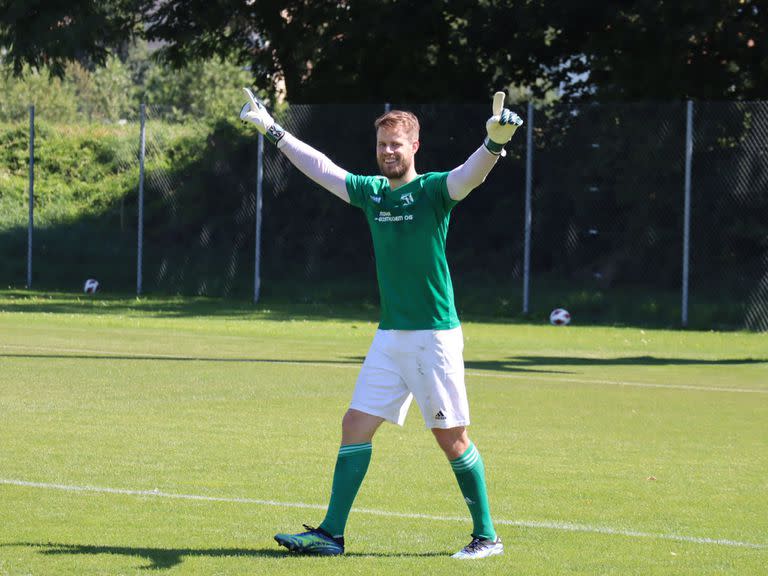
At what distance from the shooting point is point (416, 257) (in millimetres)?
7270

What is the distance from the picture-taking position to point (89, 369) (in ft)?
52.0

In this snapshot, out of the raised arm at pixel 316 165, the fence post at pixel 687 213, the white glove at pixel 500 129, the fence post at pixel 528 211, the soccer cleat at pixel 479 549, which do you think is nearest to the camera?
the white glove at pixel 500 129

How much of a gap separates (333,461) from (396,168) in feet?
10.3

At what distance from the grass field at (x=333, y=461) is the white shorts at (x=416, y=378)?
0.66 m

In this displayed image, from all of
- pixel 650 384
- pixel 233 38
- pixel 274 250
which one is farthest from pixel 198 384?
pixel 233 38

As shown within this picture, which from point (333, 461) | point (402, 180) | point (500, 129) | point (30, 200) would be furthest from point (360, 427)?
point (30, 200)

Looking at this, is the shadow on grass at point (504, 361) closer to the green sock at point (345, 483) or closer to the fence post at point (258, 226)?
the fence post at point (258, 226)

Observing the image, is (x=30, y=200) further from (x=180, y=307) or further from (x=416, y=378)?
(x=416, y=378)

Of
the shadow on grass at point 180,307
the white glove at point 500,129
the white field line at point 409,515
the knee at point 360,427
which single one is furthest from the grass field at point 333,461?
the shadow on grass at point 180,307

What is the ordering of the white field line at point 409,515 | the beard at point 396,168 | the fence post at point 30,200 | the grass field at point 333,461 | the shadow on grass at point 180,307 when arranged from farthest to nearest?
1. the fence post at point 30,200
2. the shadow on grass at point 180,307
3. the white field line at point 409,515
4. the beard at point 396,168
5. the grass field at point 333,461

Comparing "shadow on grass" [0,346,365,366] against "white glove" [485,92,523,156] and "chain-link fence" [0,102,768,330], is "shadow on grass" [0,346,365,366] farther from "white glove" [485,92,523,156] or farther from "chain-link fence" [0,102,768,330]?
"white glove" [485,92,523,156]

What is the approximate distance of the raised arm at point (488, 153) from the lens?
6871 millimetres

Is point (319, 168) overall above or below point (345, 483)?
above

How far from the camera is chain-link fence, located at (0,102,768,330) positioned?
24891mm
